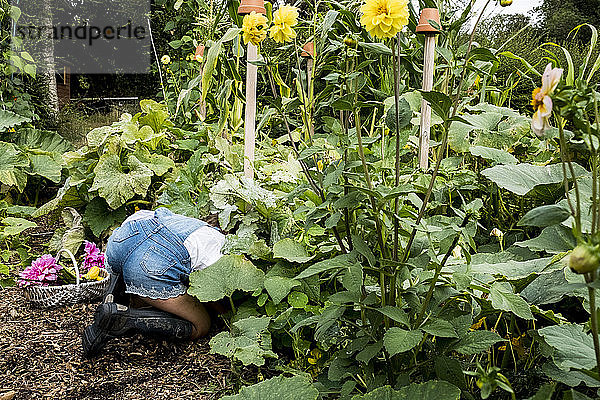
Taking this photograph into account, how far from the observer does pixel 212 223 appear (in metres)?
2.07

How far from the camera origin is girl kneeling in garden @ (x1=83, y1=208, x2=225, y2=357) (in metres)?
1.63

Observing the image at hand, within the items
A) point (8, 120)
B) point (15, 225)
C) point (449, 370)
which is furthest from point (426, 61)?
point (8, 120)

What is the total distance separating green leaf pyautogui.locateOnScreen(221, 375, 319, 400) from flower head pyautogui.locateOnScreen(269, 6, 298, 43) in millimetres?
694

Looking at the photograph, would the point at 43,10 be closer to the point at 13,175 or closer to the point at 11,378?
the point at 13,175

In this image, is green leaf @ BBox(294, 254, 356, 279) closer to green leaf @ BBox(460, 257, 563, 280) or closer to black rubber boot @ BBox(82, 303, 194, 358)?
green leaf @ BBox(460, 257, 563, 280)

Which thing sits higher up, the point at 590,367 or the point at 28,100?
the point at 590,367

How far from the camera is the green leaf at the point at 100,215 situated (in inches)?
93.4

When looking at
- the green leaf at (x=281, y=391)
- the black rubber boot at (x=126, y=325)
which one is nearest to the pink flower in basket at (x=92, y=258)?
the black rubber boot at (x=126, y=325)

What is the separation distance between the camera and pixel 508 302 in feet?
2.97

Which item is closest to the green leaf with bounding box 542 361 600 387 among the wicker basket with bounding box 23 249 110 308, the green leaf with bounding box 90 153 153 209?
the wicker basket with bounding box 23 249 110 308

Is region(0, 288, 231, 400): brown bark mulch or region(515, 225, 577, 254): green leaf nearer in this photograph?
region(515, 225, 577, 254): green leaf

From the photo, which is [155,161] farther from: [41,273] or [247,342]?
[247,342]

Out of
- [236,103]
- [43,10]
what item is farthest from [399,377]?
[43,10]

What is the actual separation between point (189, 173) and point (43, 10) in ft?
9.74
